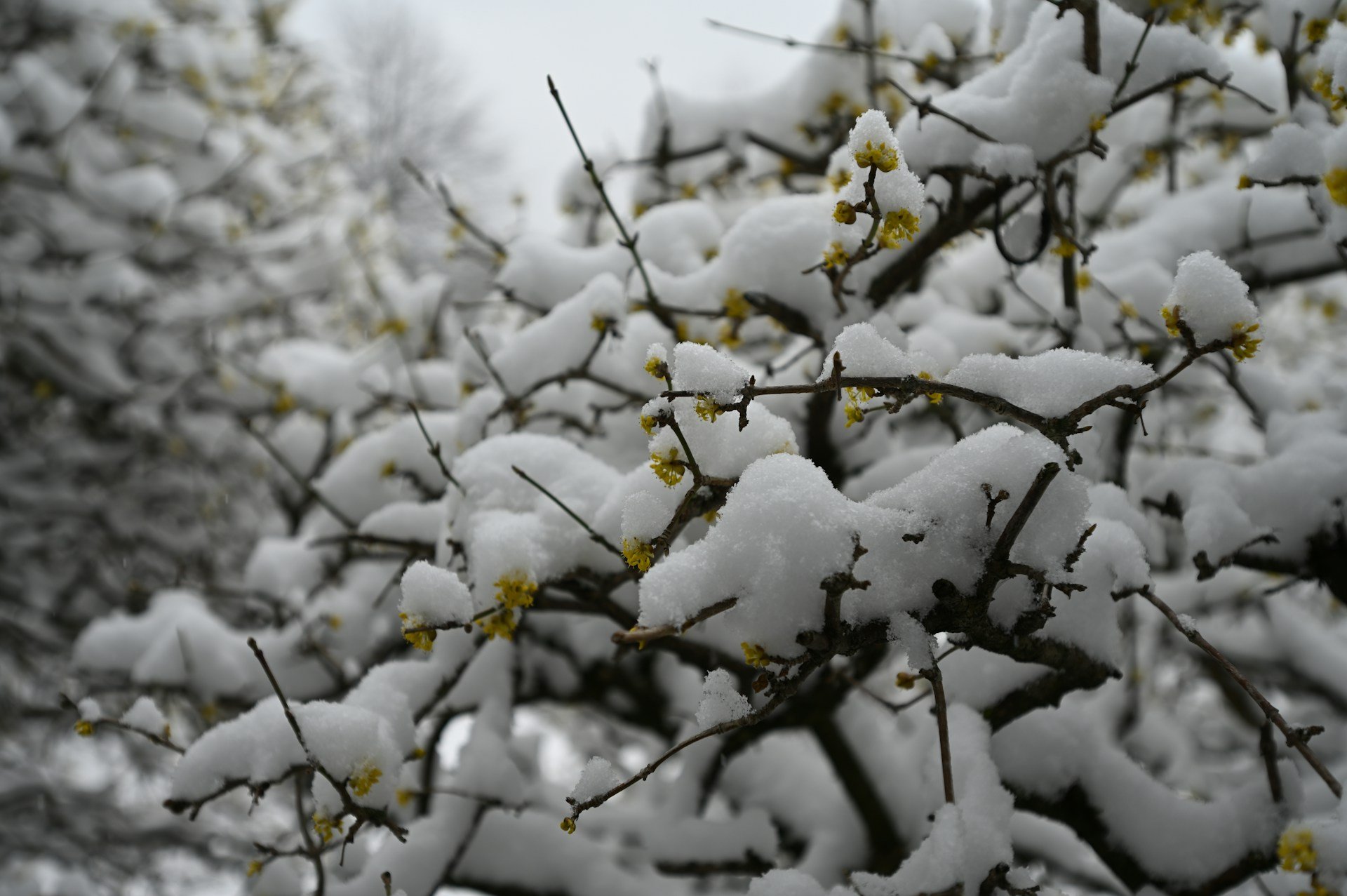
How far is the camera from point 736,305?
1.57 metres

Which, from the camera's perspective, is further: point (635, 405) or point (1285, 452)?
point (635, 405)

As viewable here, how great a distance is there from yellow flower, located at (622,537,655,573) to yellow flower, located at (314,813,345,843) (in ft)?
2.10

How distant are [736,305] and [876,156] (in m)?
0.63

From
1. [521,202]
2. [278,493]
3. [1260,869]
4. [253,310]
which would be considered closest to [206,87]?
[253,310]

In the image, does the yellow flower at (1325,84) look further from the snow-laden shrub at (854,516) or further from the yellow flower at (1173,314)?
the yellow flower at (1173,314)

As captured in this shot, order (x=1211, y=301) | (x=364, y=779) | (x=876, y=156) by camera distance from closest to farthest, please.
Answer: (x=1211, y=301)
(x=876, y=156)
(x=364, y=779)

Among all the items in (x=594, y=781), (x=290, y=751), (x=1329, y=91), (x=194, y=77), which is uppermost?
(x=194, y=77)

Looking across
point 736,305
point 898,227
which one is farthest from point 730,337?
point 898,227

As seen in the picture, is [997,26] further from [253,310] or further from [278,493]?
[253,310]

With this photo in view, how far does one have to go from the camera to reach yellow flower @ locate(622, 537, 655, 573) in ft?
3.07

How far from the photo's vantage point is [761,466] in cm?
98

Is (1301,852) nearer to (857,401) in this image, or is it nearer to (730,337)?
(857,401)

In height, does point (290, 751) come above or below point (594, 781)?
above

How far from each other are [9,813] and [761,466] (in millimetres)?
4721
